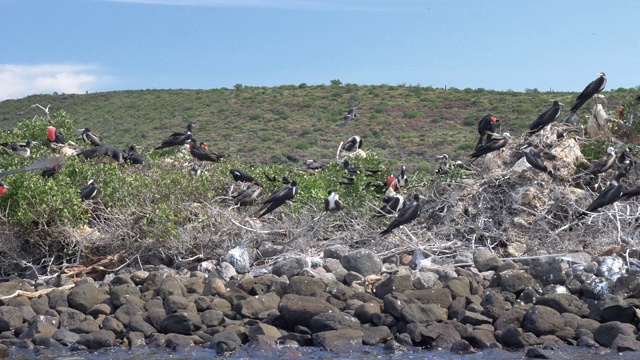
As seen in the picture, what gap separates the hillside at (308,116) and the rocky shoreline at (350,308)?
20288 mm

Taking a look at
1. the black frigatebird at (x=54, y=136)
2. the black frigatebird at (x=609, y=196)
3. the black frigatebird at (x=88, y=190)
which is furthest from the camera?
the black frigatebird at (x=54, y=136)

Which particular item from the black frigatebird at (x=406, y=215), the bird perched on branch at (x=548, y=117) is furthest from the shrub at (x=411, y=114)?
the black frigatebird at (x=406, y=215)

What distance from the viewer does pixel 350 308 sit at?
10.0m

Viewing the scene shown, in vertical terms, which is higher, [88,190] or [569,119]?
[569,119]

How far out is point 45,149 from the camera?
15.9m

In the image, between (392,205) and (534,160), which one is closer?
(534,160)

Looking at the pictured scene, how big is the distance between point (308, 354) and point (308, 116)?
36.8 meters

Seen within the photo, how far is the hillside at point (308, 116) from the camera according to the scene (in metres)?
38.2

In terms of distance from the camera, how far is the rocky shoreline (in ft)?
30.5

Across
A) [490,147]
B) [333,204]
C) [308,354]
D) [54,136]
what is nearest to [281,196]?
[333,204]

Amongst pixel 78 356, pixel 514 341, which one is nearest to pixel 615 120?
pixel 514 341

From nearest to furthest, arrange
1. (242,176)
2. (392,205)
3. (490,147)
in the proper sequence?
(392,205)
(490,147)
(242,176)

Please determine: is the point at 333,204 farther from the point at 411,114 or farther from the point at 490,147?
the point at 411,114

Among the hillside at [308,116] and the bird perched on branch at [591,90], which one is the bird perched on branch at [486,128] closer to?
the bird perched on branch at [591,90]
